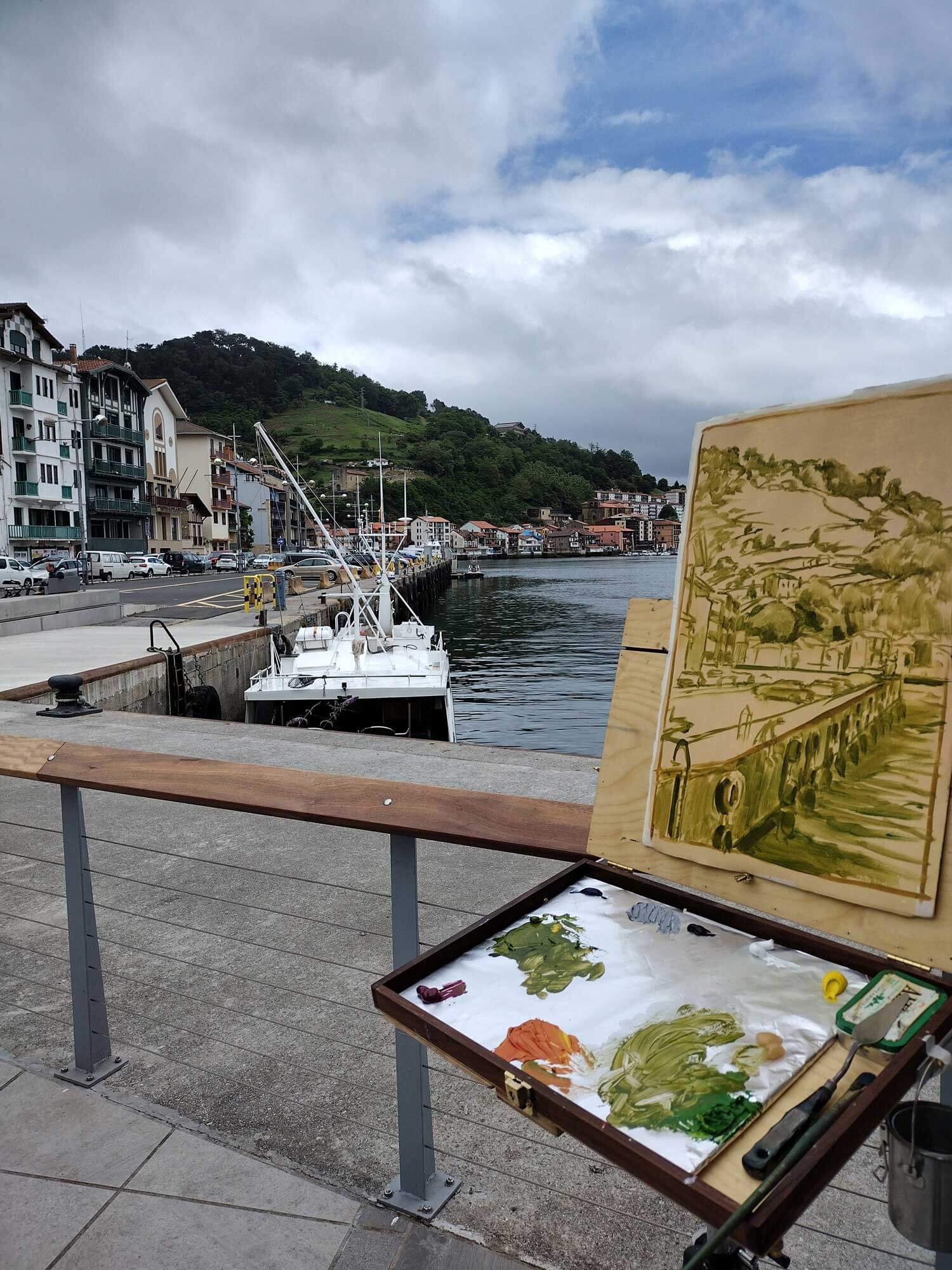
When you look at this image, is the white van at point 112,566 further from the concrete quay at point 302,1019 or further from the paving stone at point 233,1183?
the paving stone at point 233,1183

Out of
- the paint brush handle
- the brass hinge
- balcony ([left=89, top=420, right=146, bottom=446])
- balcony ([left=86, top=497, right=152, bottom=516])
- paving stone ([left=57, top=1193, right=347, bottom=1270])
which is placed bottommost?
paving stone ([left=57, top=1193, right=347, bottom=1270])

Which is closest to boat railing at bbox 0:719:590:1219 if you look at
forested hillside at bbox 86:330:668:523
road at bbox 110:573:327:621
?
road at bbox 110:573:327:621

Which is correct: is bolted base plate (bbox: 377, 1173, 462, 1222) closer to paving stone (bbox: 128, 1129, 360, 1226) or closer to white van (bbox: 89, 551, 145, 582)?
paving stone (bbox: 128, 1129, 360, 1226)

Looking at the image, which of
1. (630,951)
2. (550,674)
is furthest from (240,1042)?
(550,674)

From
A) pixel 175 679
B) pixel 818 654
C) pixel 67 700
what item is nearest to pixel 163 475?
pixel 175 679

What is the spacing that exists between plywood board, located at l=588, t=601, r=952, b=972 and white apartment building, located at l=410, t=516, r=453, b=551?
321 ft

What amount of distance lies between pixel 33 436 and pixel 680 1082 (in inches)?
2147

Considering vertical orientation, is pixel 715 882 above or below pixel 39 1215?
above

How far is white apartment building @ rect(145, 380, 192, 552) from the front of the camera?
211 ft

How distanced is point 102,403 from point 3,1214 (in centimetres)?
6139

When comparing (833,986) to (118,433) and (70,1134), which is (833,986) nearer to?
(70,1134)

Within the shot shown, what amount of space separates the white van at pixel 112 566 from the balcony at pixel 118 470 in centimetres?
1097

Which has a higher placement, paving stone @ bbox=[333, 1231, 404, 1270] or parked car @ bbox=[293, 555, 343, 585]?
paving stone @ bbox=[333, 1231, 404, 1270]

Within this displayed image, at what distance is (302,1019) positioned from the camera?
3.62 m
